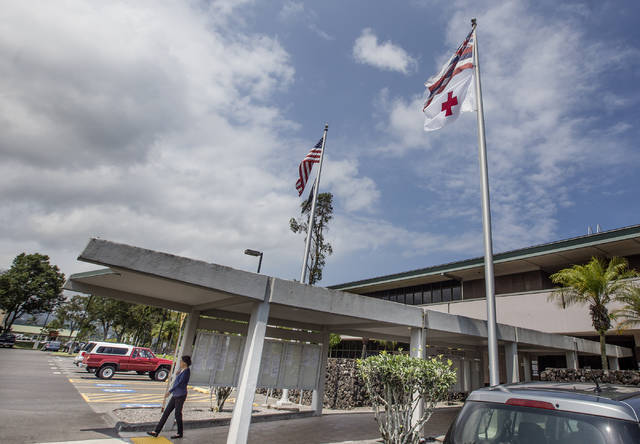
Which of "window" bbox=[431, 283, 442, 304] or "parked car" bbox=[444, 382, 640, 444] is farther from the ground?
"window" bbox=[431, 283, 442, 304]

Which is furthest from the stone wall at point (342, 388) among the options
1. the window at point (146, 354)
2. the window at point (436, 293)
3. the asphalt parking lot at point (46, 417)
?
the window at point (436, 293)

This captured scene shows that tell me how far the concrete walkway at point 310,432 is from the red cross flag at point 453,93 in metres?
7.98

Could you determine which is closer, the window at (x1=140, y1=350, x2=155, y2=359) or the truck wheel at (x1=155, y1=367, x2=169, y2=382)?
the window at (x1=140, y1=350, x2=155, y2=359)

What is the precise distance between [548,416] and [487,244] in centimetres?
729

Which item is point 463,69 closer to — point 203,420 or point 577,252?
point 203,420

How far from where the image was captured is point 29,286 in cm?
5412

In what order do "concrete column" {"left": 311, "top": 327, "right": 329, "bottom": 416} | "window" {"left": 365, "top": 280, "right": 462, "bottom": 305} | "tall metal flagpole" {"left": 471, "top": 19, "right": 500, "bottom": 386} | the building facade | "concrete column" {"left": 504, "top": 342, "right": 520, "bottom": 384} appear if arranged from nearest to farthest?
"tall metal flagpole" {"left": 471, "top": 19, "right": 500, "bottom": 386}, "concrete column" {"left": 504, "top": 342, "right": 520, "bottom": 384}, "concrete column" {"left": 311, "top": 327, "right": 329, "bottom": 416}, the building facade, "window" {"left": 365, "top": 280, "right": 462, "bottom": 305}

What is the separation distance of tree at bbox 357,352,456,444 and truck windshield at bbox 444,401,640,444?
3.85 metres

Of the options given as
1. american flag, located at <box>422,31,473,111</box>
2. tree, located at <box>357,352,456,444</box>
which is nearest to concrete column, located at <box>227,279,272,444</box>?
tree, located at <box>357,352,456,444</box>

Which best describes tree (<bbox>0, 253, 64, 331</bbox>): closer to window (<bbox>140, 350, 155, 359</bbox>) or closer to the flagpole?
window (<bbox>140, 350, 155, 359</bbox>)

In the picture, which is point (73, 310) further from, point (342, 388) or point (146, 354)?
point (342, 388)

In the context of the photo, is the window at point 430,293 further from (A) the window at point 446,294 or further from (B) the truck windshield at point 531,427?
(B) the truck windshield at point 531,427

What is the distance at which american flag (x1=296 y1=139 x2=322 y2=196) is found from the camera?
15.0m

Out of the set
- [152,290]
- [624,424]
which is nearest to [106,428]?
[152,290]
